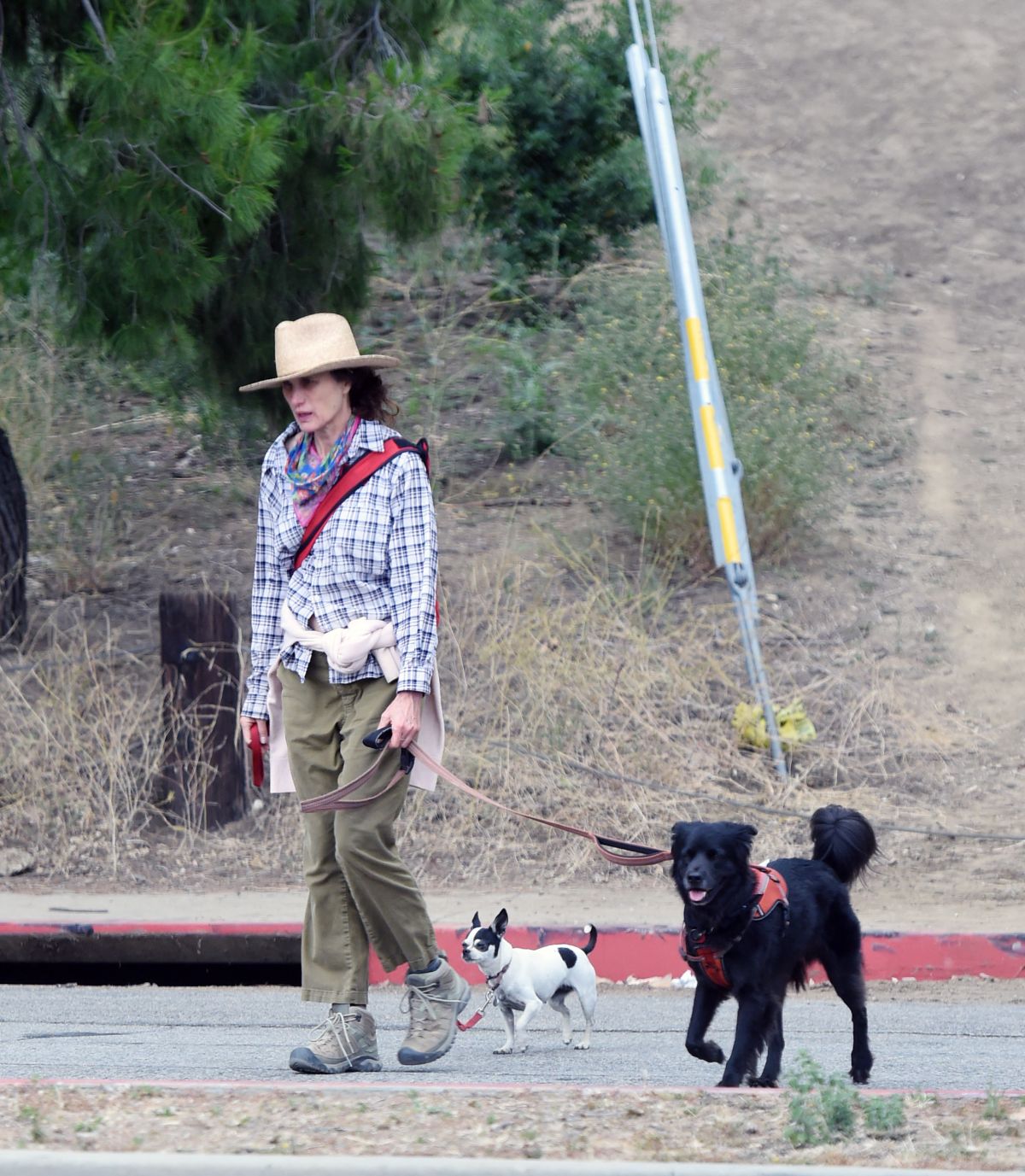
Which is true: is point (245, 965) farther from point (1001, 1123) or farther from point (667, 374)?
point (667, 374)

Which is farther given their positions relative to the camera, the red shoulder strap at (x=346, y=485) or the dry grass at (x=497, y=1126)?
the red shoulder strap at (x=346, y=485)

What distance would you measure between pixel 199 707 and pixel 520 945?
2.75 m

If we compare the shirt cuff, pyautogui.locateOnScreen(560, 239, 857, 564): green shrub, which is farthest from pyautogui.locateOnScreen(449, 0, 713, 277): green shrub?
the shirt cuff

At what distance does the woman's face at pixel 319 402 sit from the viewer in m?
4.75

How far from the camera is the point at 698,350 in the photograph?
10094 millimetres

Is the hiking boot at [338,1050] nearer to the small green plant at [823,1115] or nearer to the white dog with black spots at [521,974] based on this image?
the white dog with black spots at [521,974]

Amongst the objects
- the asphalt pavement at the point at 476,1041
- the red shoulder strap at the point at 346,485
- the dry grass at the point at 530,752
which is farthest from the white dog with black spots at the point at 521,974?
the dry grass at the point at 530,752

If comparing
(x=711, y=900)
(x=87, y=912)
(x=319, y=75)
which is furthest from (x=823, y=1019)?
(x=319, y=75)

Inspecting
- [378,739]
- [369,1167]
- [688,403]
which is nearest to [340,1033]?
[378,739]

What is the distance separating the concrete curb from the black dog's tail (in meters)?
1.62

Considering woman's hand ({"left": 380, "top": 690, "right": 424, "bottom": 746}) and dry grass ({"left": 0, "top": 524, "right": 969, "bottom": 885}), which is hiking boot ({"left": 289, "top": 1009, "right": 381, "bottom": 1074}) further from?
dry grass ({"left": 0, "top": 524, "right": 969, "bottom": 885})

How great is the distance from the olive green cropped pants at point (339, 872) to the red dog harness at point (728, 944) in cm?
79

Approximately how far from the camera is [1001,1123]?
150 inches

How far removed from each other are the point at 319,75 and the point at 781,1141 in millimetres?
7317
